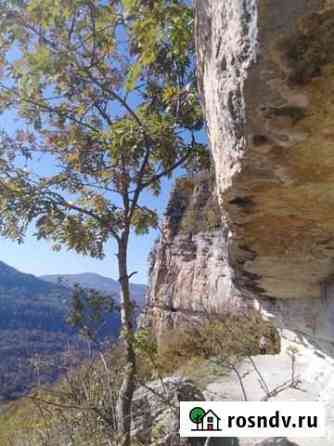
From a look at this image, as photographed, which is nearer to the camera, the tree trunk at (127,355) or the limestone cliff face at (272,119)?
the limestone cliff face at (272,119)

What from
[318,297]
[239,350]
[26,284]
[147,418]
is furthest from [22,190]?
[26,284]

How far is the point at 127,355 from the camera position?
9.00ft

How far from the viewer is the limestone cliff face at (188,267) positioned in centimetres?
1396

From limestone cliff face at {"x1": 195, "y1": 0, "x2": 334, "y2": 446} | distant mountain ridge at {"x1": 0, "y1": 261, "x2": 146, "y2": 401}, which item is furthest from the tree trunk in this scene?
limestone cliff face at {"x1": 195, "y1": 0, "x2": 334, "y2": 446}

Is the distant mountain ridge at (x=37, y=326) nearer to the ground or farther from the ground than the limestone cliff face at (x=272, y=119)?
nearer to the ground

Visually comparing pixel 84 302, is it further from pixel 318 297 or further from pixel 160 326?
pixel 160 326

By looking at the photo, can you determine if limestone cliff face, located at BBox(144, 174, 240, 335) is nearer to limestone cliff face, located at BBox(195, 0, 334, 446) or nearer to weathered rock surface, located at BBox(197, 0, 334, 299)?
limestone cliff face, located at BBox(195, 0, 334, 446)

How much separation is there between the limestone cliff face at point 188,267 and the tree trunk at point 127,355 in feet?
33.2

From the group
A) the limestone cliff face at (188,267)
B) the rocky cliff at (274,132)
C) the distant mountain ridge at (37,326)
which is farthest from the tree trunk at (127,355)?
the limestone cliff face at (188,267)

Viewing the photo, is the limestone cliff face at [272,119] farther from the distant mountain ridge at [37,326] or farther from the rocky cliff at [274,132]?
the distant mountain ridge at [37,326]

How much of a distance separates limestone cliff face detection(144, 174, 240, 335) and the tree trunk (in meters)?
10.1

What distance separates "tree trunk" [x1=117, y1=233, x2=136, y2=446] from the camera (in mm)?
2623

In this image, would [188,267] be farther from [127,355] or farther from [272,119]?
[272,119]

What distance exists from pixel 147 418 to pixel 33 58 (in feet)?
11.5
